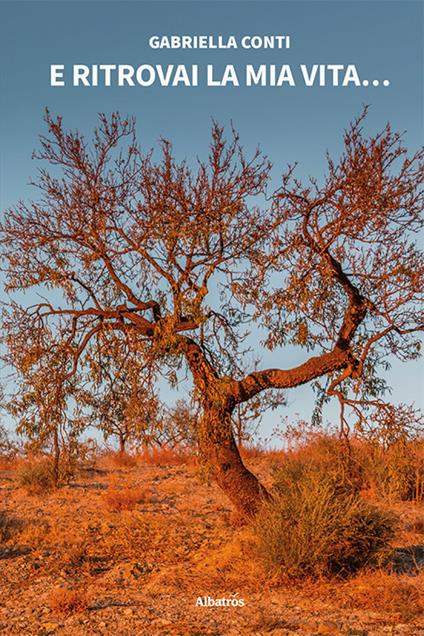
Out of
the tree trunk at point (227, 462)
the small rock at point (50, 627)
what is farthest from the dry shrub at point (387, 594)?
the small rock at point (50, 627)

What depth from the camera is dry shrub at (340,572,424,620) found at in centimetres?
937

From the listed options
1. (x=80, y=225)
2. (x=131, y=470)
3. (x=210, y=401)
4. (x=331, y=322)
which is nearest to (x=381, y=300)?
(x=331, y=322)

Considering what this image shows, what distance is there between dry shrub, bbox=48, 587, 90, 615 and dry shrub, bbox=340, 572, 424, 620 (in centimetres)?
335

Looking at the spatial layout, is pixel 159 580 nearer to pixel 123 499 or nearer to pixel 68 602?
pixel 68 602

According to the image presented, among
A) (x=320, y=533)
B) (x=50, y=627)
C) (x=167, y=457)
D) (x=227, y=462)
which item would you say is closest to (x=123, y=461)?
(x=167, y=457)

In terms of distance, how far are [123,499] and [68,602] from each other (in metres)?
6.57

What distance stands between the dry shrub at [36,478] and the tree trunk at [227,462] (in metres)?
5.62

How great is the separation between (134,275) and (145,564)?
4782 mm

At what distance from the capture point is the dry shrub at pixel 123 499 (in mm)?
16031

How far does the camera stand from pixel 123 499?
16172 millimetres

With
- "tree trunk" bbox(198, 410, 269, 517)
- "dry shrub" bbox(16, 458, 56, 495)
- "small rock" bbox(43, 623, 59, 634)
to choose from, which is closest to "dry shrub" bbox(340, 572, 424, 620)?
"tree trunk" bbox(198, 410, 269, 517)

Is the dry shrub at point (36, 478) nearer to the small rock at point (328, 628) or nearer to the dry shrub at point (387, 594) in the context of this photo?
the dry shrub at point (387, 594)

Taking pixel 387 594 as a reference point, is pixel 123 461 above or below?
above

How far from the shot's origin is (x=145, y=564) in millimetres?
12086
